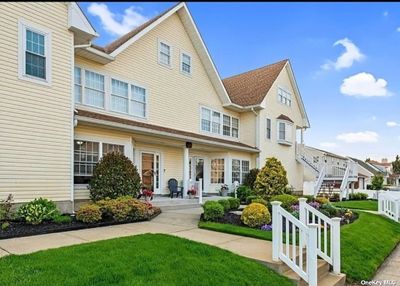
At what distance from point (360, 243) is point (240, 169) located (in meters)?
12.7

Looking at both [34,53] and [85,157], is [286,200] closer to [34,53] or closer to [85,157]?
[85,157]

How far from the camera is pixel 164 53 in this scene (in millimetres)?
16641

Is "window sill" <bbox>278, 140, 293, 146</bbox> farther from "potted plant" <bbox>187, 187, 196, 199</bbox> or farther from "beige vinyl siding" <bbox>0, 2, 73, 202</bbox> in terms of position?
"beige vinyl siding" <bbox>0, 2, 73, 202</bbox>

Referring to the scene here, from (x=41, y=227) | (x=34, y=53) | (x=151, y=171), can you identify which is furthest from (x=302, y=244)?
(x=151, y=171)

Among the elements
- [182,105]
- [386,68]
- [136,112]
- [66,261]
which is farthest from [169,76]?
[66,261]

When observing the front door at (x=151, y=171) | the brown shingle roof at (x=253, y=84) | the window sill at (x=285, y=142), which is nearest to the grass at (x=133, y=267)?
the front door at (x=151, y=171)

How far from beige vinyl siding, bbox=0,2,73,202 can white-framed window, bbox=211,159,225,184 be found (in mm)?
10945

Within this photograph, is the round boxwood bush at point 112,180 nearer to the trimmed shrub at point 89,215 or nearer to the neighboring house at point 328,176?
the trimmed shrub at point 89,215

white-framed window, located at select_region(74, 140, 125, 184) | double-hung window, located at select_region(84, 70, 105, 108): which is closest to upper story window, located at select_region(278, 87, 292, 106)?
double-hung window, located at select_region(84, 70, 105, 108)

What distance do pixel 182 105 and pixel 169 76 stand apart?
1714 millimetres

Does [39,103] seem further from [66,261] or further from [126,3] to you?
[126,3]

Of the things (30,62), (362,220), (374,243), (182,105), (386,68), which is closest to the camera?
(374,243)

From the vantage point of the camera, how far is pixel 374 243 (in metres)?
8.81

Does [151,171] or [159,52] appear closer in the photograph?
[151,171]
